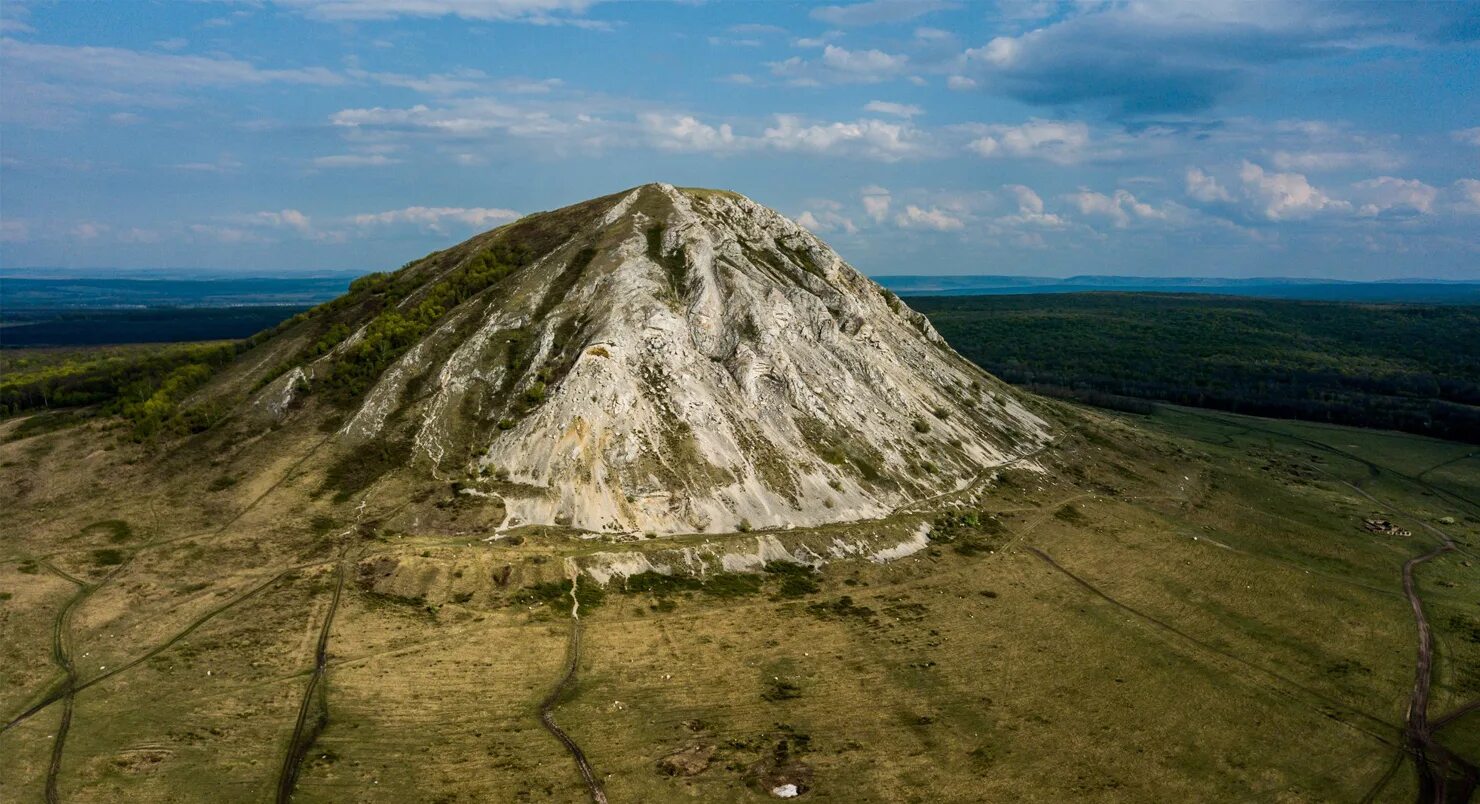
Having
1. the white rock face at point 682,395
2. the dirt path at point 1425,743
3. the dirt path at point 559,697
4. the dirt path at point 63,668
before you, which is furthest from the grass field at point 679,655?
the white rock face at point 682,395

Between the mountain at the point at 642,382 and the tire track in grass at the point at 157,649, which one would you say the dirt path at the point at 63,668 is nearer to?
the tire track in grass at the point at 157,649

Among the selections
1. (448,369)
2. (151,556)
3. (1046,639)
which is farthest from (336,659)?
(1046,639)

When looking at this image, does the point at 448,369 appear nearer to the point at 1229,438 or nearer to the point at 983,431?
the point at 983,431

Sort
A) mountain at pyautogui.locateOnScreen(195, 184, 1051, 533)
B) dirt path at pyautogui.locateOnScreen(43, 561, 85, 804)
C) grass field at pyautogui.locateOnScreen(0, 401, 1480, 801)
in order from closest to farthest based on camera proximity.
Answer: dirt path at pyautogui.locateOnScreen(43, 561, 85, 804), grass field at pyautogui.locateOnScreen(0, 401, 1480, 801), mountain at pyautogui.locateOnScreen(195, 184, 1051, 533)

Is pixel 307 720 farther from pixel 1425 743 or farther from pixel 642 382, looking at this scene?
pixel 1425 743

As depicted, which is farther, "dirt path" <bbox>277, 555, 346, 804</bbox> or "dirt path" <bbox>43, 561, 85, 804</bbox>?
"dirt path" <bbox>277, 555, 346, 804</bbox>

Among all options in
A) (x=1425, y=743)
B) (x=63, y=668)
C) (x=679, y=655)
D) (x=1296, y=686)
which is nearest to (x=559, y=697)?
(x=679, y=655)

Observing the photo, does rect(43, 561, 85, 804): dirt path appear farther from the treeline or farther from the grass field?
the treeline

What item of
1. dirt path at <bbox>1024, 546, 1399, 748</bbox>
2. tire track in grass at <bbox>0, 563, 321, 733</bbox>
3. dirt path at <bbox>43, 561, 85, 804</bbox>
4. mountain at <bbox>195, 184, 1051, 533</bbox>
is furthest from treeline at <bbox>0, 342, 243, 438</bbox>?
dirt path at <bbox>1024, 546, 1399, 748</bbox>
